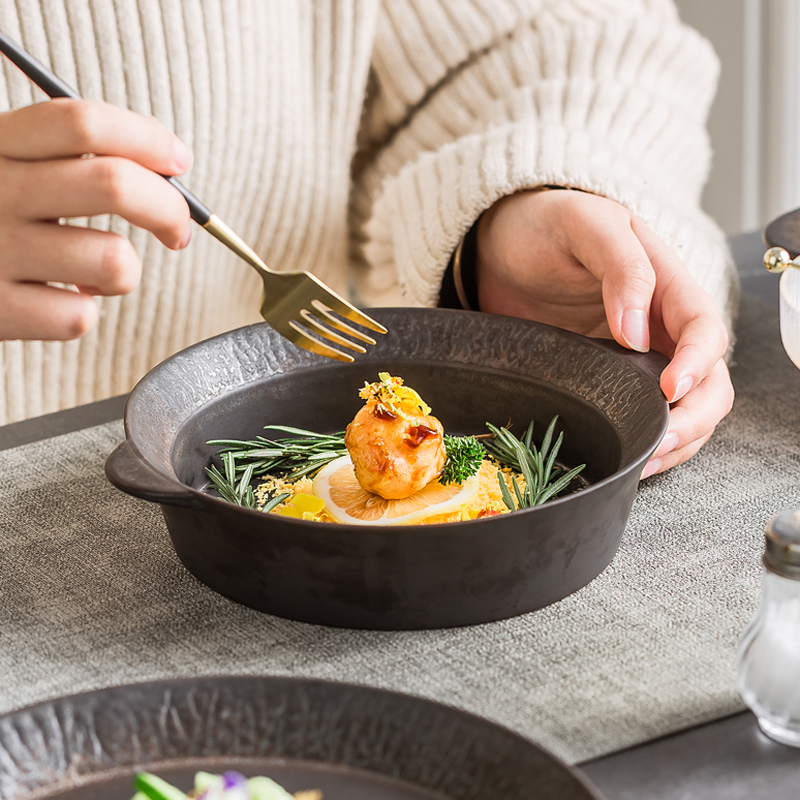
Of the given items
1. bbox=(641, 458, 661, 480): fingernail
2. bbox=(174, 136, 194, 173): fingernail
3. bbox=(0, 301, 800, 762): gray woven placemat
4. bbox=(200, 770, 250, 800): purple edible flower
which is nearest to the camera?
bbox=(200, 770, 250, 800): purple edible flower

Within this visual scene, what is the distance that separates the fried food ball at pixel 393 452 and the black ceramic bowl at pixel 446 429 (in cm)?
14

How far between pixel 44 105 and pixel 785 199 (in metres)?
2.60

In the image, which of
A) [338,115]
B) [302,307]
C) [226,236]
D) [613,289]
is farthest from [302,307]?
[338,115]

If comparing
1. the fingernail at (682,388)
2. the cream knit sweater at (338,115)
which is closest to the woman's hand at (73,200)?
the fingernail at (682,388)

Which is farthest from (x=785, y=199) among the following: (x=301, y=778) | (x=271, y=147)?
(x=301, y=778)

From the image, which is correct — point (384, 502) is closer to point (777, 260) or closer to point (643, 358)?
point (643, 358)

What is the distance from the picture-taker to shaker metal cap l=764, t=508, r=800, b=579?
483 mm

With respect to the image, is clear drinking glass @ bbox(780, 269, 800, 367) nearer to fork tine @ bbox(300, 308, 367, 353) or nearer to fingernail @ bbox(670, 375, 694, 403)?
fingernail @ bbox(670, 375, 694, 403)

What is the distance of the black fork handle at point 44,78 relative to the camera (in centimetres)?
66

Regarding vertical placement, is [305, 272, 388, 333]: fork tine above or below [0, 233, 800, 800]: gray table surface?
above

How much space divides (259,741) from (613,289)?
604 mm

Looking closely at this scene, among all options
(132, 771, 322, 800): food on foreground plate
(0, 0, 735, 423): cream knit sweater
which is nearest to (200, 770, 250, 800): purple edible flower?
(132, 771, 322, 800): food on foreground plate

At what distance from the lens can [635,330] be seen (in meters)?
0.86

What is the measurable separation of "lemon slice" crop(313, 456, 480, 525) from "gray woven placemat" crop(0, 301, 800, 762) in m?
0.12
